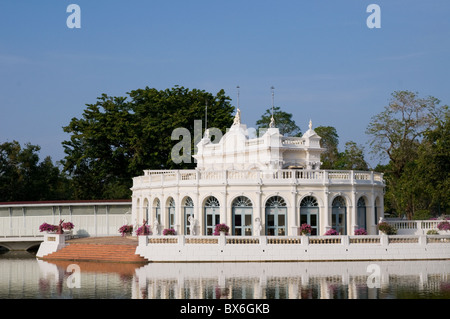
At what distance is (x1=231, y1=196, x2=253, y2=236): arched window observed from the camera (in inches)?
1720

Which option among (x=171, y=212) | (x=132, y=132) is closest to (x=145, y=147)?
(x=132, y=132)

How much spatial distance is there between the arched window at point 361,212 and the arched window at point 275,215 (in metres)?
5.72

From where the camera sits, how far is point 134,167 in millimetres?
66312

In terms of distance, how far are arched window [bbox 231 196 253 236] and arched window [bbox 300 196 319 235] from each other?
134 inches

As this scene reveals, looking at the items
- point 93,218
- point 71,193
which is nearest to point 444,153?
point 93,218

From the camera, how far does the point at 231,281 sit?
30766 millimetres

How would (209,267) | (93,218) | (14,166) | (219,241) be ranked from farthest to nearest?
(14,166)
(93,218)
(219,241)
(209,267)

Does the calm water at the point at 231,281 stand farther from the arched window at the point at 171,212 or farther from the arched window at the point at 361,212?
the arched window at the point at 171,212

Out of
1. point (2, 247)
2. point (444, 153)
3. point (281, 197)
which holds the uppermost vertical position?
point (444, 153)

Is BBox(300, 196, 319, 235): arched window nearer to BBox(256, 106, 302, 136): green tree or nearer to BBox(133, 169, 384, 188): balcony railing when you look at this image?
BBox(133, 169, 384, 188): balcony railing

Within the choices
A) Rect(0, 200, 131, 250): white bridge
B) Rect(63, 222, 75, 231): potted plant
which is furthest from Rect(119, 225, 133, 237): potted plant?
Rect(63, 222, 75, 231): potted plant

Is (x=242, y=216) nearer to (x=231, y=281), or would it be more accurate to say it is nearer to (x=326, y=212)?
(x=326, y=212)

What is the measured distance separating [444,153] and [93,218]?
93.2 feet
